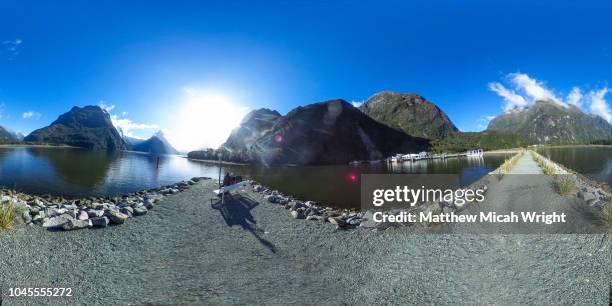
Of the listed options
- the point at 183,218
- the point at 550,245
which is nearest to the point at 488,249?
the point at 550,245

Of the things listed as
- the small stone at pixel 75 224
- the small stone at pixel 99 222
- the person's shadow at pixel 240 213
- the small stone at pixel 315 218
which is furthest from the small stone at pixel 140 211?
the small stone at pixel 315 218

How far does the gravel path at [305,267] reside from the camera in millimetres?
7484

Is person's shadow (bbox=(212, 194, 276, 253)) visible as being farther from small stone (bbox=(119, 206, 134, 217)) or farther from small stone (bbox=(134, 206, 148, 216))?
small stone (bbox=(119, 206, 134, 217))

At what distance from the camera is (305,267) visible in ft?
32.6

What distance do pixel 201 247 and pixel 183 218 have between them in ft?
14.6

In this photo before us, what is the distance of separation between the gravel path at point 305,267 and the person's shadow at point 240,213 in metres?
0.29

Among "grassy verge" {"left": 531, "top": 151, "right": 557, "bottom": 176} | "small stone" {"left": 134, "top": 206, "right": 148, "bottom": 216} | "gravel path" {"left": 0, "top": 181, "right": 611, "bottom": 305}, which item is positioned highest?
"grassy verge" {"left": 531, "top": 151, "right": 557, "bottom": 176}

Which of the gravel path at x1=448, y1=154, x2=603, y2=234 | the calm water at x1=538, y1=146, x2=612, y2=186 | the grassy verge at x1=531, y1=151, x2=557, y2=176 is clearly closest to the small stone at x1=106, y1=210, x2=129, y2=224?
the gravel path at x1=448, y1=154, x2=603, y2=234

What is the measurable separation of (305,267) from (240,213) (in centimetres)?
798

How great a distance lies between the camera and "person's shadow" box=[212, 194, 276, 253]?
13484 millimetres

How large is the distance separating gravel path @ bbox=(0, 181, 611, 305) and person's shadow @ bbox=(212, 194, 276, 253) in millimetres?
295

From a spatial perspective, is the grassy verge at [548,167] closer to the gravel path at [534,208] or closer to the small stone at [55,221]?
the gravel path at [534,208]

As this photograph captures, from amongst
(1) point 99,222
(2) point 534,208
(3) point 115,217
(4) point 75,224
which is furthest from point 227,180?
(2) point 534,208

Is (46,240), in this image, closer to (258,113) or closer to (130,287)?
(130,287)
